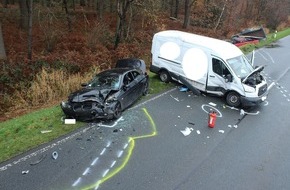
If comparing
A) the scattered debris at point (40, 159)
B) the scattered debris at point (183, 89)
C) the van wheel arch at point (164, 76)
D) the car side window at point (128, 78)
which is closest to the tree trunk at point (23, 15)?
the van wheel arch at point (164, 76)

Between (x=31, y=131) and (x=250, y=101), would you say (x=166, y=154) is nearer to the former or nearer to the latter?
(x=31, y=131)

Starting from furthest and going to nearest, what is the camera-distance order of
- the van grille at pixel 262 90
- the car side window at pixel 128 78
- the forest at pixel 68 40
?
the forest at pixel 68 40 < the van grille at pixel 262 90 < the car side window at pixel 128 78

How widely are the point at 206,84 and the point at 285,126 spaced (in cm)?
367

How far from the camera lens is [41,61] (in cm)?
1587

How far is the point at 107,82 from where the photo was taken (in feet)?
39.4

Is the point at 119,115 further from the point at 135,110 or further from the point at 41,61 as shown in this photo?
the point at 41,61

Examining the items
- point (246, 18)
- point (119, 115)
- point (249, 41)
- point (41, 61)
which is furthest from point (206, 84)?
point (246, 18)

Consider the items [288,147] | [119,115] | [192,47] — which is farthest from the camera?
[192,47]

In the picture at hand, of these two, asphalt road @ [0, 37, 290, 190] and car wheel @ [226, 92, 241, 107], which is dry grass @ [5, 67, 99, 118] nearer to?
asphalt road @ [0, 37, 290, 190]

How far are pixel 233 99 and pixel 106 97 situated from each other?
17.4ft

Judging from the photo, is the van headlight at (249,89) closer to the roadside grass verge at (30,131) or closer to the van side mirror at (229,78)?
the van side mirror at (229,78)

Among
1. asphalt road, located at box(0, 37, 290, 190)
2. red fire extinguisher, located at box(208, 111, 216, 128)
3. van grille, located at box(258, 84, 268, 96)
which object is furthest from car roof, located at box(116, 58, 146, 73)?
van grille, located at box(258, 84, 268, 96)

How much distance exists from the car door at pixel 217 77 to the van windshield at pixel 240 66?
36 centimetres

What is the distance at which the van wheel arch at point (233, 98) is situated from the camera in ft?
42.3
